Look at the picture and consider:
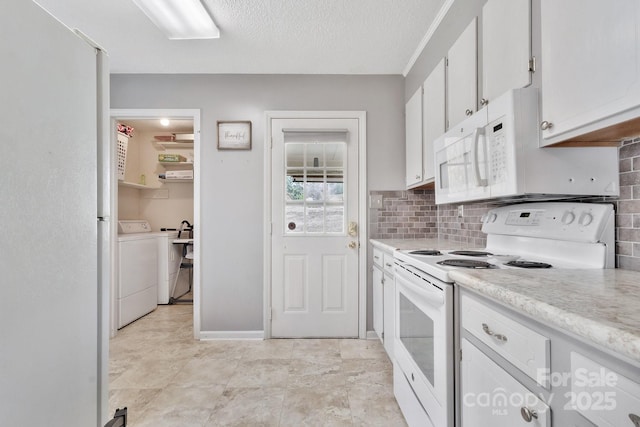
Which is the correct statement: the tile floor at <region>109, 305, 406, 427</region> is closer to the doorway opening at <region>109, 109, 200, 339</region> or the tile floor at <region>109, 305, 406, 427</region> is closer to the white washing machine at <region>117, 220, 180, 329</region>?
the white washing machine at <region>117, 220, 180, 329</region>

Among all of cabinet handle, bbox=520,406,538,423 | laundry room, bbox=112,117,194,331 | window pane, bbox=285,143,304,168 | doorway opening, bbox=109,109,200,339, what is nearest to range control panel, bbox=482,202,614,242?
cabinet handle, bbox=520,406,538,423

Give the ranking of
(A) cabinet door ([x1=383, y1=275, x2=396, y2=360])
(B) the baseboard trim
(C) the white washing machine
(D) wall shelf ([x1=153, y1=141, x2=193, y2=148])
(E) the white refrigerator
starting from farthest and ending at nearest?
(D) wall shelf ([x1=153, y1=141, x2=193, y2=148])
(C) the white washing machine
(B) the baseboard trim
(A) cabinet door ([x1=383, y1=275, x2=396, y2=360])
(E) the white refrigerator

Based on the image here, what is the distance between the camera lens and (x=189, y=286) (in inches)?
159

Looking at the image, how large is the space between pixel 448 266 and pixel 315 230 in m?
1.59

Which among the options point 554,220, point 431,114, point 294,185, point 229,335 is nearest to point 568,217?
point 554,220

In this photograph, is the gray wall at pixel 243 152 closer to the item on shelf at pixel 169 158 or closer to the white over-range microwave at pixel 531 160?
the item on shelf at pixel 169 158

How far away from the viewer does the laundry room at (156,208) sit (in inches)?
123

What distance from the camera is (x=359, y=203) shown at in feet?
8.54

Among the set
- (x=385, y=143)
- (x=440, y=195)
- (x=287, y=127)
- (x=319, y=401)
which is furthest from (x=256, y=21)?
(x=319, y=401)

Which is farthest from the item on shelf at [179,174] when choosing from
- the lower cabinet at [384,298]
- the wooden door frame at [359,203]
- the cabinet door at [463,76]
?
the cabinet door at [463,76]

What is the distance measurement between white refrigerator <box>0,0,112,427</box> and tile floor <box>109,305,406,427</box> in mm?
926

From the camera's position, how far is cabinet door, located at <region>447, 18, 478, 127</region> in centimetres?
145

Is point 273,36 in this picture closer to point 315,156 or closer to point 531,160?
point 315,156

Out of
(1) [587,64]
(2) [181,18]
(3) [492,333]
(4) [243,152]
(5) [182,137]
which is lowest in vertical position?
(3) [492,333]
